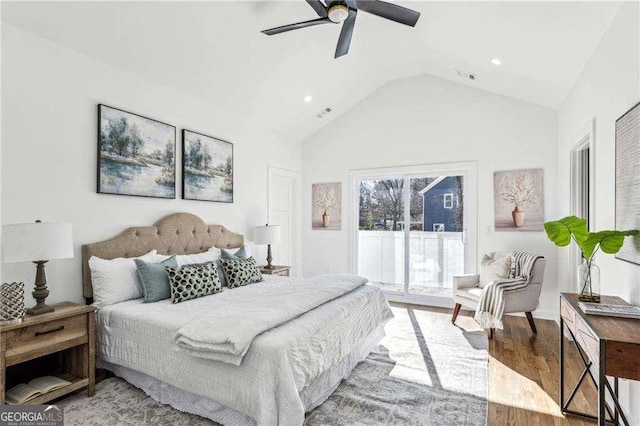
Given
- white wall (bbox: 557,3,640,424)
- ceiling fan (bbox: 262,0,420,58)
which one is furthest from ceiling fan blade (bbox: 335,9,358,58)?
white wall (bbox: 557,3,640,424)

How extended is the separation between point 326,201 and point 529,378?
12.4 feet

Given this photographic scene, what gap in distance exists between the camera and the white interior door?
17.7 feet

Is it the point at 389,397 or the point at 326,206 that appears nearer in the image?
the point at 389,397

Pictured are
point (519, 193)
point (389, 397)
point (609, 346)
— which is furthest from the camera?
point (519, 193)

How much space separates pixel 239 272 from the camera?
3543 millimetres

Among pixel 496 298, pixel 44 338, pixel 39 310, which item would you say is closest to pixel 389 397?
pixel 496 298

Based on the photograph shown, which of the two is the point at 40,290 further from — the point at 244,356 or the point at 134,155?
the point at 244,356

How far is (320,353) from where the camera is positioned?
2.19m

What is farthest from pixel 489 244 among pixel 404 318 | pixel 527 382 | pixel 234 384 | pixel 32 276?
pixel 32 276

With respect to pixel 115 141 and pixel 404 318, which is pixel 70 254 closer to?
pixel 115 141

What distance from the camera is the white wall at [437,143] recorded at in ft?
14.4

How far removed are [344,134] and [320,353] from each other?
415 centimetres

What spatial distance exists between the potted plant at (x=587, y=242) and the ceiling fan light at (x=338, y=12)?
Result: 2.01m

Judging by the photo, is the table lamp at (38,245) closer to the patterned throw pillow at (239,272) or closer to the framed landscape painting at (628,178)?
the patterned throw pillow at (239,272)
